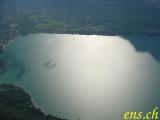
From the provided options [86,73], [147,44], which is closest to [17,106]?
[86,73]

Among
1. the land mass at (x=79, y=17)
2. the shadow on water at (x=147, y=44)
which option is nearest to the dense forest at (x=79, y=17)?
the land mass at (x=79, y=17)

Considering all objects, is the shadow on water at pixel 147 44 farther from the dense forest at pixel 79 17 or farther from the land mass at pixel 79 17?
the land mass at pixel 79 17

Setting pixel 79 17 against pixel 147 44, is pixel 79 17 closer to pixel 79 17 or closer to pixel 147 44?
pixel 79 17

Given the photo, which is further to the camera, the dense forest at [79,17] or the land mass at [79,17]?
the land mass at [79,17]

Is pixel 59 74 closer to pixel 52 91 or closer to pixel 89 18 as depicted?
pixel 52 91

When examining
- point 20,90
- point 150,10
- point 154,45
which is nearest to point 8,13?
point 150,10

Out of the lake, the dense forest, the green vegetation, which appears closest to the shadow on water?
the lake

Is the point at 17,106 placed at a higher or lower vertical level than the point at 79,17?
lower
